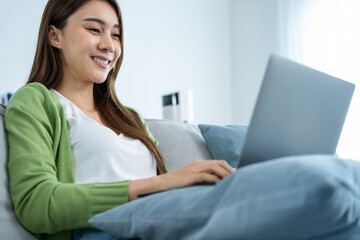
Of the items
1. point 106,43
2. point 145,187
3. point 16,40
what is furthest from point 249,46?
point 145,187

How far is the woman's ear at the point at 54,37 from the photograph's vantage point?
1.46 m

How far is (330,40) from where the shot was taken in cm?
366

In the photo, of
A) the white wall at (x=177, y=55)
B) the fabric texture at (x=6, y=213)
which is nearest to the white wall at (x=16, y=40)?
the white wall at (x=177, y=55)

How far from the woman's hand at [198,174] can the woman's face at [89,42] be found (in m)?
0.65

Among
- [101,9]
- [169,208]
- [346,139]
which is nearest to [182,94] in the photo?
[101,9]

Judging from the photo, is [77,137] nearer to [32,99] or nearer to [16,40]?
[32,99]

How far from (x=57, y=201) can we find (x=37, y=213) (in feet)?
0.20

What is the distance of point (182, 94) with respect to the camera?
2570 millimetres

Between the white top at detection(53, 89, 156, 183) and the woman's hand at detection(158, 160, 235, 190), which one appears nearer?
the woman's hand at detection(158, 160, 235, 190)

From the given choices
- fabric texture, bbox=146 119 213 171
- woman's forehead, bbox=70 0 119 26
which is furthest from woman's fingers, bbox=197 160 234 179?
woman's forehead, bbox=70 0 119 26

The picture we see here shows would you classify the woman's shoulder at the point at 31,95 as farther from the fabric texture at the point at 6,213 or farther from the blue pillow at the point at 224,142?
the blue pillow at the point at 224,142

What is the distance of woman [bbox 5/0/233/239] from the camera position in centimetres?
96

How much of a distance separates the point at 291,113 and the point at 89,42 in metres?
0.82

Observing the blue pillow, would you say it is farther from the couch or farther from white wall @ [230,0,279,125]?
white wall @ [230,0,279,125]
